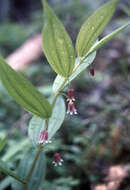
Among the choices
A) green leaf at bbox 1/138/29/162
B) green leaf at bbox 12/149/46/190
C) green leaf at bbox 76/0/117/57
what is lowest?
green leaf at bbox 12/149/46/190

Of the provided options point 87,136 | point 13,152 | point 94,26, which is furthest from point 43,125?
point 87,136

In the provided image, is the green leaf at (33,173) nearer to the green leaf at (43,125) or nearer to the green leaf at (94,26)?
the green leaf at (43,125)

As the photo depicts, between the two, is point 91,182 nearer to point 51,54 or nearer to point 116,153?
point 116,153

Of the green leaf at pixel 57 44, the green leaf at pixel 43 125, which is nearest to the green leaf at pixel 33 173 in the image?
the green leaf at pixel 43 125

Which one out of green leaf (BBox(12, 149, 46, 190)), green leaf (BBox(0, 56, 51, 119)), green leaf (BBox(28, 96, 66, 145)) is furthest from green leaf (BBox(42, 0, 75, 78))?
green leaf (BBox(12, 149, 46, 190))

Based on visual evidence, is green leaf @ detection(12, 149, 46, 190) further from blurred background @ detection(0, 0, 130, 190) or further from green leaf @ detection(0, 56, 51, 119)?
green leaf @ detection(0, 56, 51, 119)

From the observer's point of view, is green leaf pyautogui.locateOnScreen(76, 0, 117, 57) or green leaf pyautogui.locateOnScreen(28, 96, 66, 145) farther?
green leaf pyautogui.locateOnScreen(28, 96, 66, 145)

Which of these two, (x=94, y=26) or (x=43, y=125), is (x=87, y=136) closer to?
(x=43, y=125)
